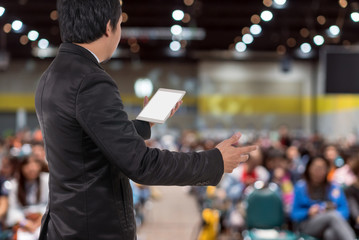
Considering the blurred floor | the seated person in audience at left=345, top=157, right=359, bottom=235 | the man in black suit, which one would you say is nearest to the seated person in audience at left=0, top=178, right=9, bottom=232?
the blurred floor

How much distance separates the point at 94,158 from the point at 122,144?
0.11 metres

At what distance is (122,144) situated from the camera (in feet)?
4.27

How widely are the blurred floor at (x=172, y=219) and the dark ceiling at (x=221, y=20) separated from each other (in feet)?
16.0

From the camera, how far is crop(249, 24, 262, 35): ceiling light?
Answer: 16.1 meters

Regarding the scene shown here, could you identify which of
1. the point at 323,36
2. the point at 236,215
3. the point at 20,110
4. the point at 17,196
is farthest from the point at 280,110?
the point at 17,196

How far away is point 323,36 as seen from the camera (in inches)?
692

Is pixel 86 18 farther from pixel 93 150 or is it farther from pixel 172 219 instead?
pixel 172 219

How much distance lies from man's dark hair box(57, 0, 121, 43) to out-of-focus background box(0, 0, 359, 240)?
3.54 m

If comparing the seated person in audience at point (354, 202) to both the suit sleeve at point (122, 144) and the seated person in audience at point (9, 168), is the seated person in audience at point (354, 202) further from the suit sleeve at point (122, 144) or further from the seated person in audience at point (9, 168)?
the suit sleeve at point (122, 144)

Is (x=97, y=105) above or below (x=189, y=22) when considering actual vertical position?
above

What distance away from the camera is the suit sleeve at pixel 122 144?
130cm

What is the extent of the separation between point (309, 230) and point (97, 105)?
4259mm

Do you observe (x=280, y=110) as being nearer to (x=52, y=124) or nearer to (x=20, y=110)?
(x=20, y=110)

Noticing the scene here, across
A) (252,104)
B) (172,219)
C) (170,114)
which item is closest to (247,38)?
(252,104)
